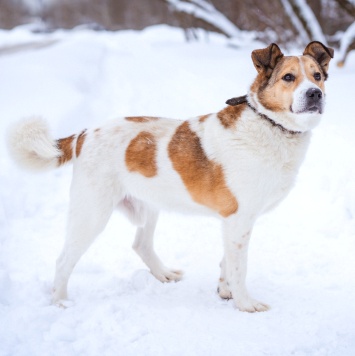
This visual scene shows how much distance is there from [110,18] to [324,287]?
43659 mm

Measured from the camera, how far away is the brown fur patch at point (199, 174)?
3.24m

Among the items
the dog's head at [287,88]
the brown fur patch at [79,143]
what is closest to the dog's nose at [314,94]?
the dog's head at [287,88]

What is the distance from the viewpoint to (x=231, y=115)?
11.0 ft

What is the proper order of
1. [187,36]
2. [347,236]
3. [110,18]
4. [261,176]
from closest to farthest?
[261,176] < [347,236] < [187,36] < [110,18]

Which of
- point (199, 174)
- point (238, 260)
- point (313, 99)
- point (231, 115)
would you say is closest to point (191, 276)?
point (238, 260)

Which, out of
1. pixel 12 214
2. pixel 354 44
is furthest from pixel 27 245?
pixel 354 44

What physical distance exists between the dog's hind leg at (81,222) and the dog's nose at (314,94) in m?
1.49

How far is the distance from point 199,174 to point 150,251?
0.93m

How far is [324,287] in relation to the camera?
3.46 m

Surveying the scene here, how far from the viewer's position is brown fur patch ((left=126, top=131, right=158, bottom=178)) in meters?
3.41

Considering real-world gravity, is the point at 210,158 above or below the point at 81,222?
above

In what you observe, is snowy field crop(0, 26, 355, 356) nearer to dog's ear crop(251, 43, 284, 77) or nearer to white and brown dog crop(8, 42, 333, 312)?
white and brown dog crop(8, 42, 333, 312)

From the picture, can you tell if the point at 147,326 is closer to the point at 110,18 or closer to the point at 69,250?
the point at 69,250

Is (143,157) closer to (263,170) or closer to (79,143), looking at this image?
(79,143)
